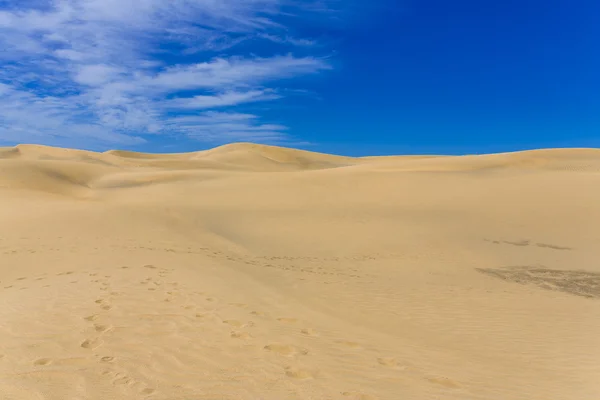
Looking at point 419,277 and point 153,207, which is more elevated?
point 153,207

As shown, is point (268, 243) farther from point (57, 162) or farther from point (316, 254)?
point (57, 162)

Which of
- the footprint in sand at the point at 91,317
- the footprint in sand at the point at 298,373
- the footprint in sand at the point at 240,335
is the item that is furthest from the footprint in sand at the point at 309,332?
the footprint in sand at the point at 91,317

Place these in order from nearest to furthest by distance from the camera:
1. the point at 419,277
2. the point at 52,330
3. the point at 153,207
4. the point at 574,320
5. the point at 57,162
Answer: the point at 52,330
the point at 574,320
the point at 419,277
the point at 153,207
the point at 57,162

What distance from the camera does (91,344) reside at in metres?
4.39

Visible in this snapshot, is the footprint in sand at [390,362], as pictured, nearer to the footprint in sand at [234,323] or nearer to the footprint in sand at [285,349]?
the footprint in sand at [285,349]

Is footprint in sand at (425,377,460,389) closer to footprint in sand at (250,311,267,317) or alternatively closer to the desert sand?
the desert sand

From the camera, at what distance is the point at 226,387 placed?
3738 mm

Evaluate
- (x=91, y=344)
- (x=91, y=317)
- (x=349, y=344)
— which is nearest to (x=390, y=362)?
(x=349, y=344)

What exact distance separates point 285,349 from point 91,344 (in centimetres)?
200

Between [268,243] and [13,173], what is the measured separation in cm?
1817

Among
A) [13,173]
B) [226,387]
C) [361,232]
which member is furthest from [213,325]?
[13,173]

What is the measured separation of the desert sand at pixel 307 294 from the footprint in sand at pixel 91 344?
3cm

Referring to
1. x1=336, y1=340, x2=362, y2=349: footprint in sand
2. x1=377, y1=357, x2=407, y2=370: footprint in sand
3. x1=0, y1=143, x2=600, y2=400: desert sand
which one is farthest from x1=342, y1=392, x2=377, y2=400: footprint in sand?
x1=336, y1=340, x2=362, y2=349: footprint in sand

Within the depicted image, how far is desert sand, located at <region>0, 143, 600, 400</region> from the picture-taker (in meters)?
4.07
